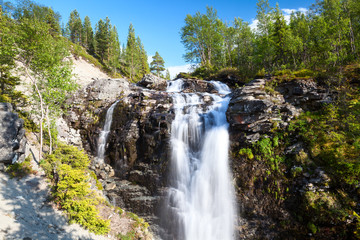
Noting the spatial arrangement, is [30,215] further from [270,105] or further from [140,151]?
[270,105]

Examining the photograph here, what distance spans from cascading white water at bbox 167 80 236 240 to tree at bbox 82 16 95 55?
63.4 meters

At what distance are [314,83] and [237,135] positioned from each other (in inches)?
306

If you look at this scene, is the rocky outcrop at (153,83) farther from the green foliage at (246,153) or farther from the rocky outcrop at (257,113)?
the green foliage at (246,153)

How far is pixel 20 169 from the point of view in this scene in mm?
11062

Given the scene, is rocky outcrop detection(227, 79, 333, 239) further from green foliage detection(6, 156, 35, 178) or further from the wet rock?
green foliage detection(6, 156, 35, 178)

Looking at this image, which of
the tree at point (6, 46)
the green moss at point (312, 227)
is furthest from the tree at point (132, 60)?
the green moss at point (312, 227)

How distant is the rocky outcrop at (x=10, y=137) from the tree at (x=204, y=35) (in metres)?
32.5

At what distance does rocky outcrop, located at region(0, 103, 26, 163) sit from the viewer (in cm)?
1034

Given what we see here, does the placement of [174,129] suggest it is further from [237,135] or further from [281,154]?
[281,154]

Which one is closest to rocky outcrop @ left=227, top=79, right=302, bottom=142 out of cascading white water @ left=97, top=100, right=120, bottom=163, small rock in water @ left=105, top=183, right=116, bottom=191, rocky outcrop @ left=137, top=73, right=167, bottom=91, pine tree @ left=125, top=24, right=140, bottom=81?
small rock in water @ left=105, top=183, right=116, bottom=191

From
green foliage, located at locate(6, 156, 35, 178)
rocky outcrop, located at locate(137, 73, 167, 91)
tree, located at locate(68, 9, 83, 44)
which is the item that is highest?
tree, located at locate(68, 9, 83, 44)

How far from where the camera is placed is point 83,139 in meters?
19.3

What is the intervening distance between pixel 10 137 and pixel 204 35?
3800cm

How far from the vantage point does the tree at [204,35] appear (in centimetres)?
3731
